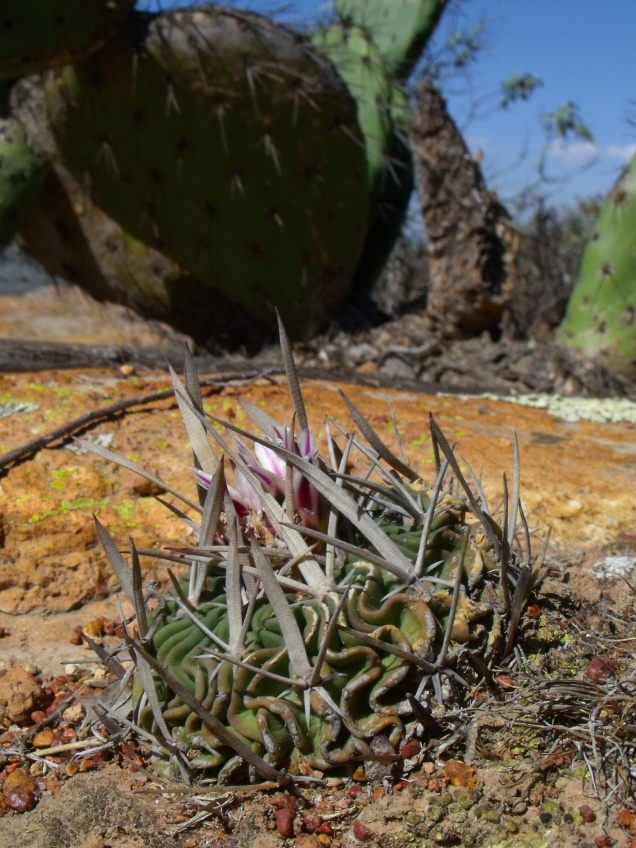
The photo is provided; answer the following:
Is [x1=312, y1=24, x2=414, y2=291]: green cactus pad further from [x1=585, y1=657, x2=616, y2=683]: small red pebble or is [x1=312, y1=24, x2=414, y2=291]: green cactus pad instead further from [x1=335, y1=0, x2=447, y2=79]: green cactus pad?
[x1=585, y1=657, x2=616, y2=683]: small red pebble

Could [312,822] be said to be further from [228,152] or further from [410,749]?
[228,152]

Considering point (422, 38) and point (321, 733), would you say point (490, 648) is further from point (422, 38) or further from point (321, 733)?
point (422, 38)

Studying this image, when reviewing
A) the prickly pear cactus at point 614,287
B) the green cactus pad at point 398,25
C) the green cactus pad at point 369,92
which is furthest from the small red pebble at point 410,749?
the green cactus pad at point 398,25

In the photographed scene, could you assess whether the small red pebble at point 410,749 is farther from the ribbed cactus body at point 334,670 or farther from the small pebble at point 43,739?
the small pebble at point 43,739

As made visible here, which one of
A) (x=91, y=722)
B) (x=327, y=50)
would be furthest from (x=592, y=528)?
(x=327, y=50)

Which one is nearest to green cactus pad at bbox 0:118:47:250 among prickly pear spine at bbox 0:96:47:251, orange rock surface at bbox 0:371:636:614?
prickly pear spine at bbox 0:96:47:251

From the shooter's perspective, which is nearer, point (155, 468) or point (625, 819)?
point (625, 819)

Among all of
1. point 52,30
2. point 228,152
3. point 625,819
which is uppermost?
point 52,30

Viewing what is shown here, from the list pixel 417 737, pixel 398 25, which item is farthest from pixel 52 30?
pixel 417 737
